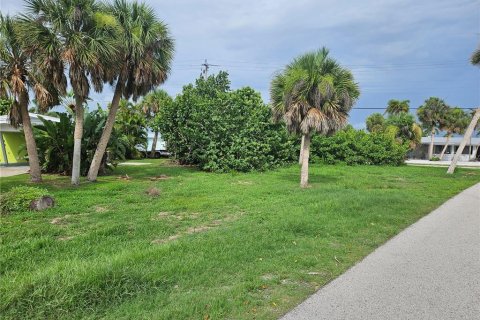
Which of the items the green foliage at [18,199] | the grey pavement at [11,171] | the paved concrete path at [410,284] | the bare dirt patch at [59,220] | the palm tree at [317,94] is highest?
the palm tree at [317,94]

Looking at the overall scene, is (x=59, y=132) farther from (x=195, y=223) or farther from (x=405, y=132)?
(x=405, y=132)

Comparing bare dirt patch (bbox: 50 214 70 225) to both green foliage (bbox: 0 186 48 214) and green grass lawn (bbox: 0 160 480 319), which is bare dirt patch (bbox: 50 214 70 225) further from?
green foliage (bbox: 0 186 48 214)

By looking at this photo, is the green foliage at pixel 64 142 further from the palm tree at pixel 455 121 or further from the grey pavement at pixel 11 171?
the palm tree at pixel 455 121

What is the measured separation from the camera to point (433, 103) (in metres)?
51.1

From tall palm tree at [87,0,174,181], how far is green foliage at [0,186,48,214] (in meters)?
6.32

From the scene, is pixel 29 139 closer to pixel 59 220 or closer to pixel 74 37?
pixel 74 37

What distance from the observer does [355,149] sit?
3095cm

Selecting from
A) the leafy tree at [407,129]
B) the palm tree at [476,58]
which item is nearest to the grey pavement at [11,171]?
the palm tree at [476,58]

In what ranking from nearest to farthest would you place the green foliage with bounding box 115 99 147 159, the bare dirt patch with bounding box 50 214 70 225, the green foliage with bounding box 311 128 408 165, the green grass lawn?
the green grass lawn
the bare dirt patch with bounding box 50 214 70 225
the green foliage with bounding box 311 128 408 165
the green foliage with bounding box 115 99 147 159

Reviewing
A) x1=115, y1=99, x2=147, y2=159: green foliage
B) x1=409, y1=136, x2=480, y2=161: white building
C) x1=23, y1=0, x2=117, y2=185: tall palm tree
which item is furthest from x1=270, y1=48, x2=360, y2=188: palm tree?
x1=409, y1=136, x2=480, y2=161: white building

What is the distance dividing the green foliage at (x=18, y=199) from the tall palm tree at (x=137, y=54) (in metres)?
6.32

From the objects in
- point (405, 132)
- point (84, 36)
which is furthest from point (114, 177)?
point (405, 132)

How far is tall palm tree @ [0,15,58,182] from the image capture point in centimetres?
1314

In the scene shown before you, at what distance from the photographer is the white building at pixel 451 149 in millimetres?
59781
